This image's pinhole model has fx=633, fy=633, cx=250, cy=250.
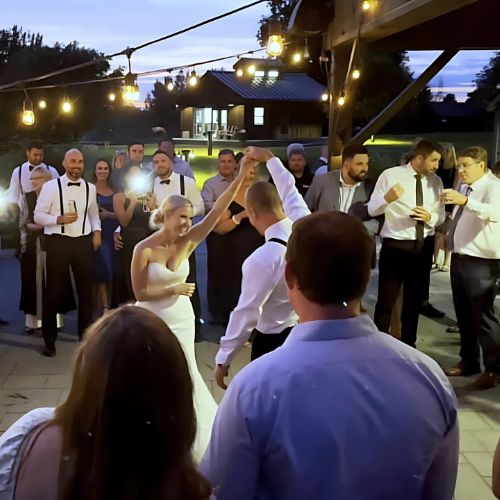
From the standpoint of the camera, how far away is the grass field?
14383mm

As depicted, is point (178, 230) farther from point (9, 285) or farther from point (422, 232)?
point (9, 285)

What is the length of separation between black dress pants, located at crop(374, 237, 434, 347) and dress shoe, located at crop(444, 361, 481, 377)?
0.41m

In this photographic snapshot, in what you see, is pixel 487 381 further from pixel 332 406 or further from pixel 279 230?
pixel 332 406

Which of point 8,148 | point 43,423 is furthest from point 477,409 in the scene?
point 8,148

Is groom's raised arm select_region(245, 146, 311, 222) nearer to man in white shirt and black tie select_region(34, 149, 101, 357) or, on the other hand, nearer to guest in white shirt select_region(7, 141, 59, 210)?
man in white shirt and black tie select_region(34, 149, 101, 357)

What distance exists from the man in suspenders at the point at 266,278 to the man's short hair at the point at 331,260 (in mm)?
1347

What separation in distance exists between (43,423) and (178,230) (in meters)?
2.61

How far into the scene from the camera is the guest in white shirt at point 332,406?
1471 millimetres

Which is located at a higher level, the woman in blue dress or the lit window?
the lit window

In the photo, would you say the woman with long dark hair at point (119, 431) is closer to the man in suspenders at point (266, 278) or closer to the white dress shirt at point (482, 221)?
the man in suspenders at point (266, 278)

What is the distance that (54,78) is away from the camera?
74.1 ft

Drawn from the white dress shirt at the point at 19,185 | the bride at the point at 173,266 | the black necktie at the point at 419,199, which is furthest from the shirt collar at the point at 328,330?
the white dress shirt at the point at 19,185

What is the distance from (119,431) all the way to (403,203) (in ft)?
14.9

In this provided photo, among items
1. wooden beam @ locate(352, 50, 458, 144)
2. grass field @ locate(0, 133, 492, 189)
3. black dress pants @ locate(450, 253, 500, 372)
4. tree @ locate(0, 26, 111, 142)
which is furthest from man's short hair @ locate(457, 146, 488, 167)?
tree @ locate(0, 26, 111, 142)
